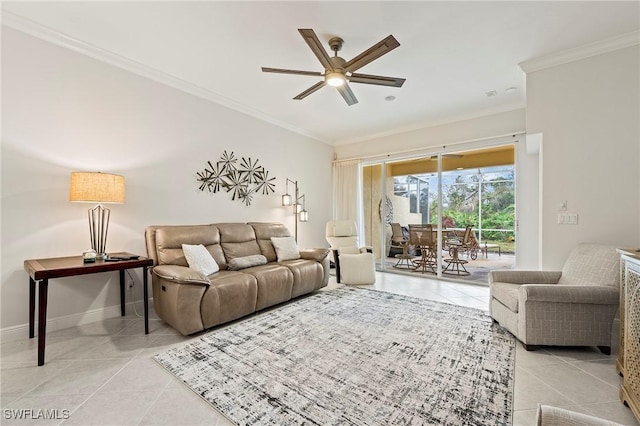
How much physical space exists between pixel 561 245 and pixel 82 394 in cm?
432

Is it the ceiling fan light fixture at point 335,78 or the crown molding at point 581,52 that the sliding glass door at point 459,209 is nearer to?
the crown molding at point 581,52

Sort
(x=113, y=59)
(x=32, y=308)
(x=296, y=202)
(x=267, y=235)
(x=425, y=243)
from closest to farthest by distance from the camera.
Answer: (x=32, y=308) → (x=113, y=59) → (x=267, y=235) → (x=425, y=243) → (x=296, y=202)

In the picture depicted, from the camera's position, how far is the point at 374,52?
2158 mm

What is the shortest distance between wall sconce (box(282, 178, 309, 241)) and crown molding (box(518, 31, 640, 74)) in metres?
3.68

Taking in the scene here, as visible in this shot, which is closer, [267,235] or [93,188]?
[93,188]

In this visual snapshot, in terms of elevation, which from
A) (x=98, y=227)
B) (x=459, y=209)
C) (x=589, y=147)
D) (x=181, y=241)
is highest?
(x=589, y=147)

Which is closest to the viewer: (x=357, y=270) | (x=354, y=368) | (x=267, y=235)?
(x=354, y=368)

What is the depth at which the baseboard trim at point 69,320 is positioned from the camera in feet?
7.75

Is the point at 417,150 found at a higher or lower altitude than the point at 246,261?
higher

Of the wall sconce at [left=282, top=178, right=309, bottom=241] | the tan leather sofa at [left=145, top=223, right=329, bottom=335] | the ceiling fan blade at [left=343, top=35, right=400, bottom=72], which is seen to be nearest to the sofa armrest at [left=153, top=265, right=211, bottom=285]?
the tan leather sofa at [left=145, top=223, right=329, bottom=335]

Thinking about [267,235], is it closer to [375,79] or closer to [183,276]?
[183,276]

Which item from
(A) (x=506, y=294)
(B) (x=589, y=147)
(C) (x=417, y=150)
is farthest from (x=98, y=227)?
(B) (x=589, y=147)

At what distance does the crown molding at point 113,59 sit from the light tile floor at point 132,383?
278 centimetres

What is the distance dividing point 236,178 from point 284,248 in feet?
4.41
